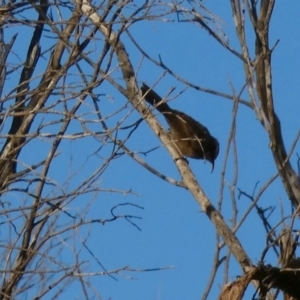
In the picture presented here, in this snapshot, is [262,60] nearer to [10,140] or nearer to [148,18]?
[148,18]

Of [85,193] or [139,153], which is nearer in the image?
[85,193]

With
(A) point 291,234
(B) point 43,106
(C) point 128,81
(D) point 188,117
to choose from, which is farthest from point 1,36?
(D) point 188,117

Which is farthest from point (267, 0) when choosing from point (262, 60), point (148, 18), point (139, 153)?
point (139, 153)

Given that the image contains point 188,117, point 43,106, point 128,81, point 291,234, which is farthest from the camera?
point 188,117

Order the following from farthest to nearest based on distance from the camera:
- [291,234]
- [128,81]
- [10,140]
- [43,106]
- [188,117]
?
[188,117]
[128,81]
[10,140]
[43,106]
[291,234]

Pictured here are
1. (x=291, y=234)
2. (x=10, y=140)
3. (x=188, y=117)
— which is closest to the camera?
(x=291, y=234)

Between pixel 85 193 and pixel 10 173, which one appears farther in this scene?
pixel 10 173

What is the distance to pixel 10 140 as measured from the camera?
14.2 feet

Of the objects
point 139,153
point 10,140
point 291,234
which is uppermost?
point 10,140

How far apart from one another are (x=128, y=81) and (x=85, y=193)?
3.71 feet

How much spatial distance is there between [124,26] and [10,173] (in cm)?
97

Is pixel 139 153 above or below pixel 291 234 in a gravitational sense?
above

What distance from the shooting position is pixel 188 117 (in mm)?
7098

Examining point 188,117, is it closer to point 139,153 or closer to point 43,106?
point 139,153
